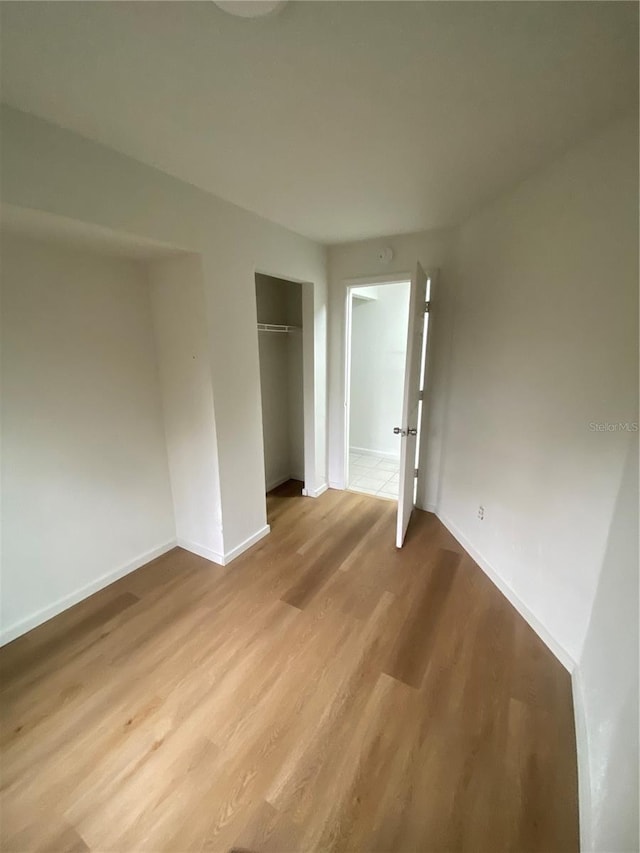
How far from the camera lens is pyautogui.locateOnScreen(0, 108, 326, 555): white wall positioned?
1.29m

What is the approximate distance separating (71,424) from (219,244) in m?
1.36

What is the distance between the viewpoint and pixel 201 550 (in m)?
2.47

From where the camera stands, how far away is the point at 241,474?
7.84 ft

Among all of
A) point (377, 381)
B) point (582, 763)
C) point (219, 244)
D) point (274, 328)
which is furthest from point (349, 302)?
point (582, 763)

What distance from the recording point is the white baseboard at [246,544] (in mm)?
2388

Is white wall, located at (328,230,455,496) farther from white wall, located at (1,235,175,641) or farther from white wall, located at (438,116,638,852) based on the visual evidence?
white wall, located at (1,235,175,641)

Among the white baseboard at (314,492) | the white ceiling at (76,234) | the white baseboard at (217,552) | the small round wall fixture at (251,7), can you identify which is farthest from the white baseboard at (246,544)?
the small round wall fixture at (251,7)

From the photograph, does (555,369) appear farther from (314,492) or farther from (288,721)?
(314,492)

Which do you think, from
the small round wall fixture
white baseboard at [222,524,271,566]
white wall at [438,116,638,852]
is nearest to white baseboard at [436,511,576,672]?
white wall at [438,116,638,852]

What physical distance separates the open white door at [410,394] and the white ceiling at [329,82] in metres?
0.71

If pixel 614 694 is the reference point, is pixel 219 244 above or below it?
above

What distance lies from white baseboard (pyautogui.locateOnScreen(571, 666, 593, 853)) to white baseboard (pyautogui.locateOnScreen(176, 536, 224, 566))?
204 centimetres

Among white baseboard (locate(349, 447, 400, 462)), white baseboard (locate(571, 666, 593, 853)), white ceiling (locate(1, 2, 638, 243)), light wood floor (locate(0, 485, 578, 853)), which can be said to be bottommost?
light wood floor (locate(0, 485, 578, 853))

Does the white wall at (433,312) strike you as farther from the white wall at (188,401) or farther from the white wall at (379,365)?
the white wall at (188,401)
